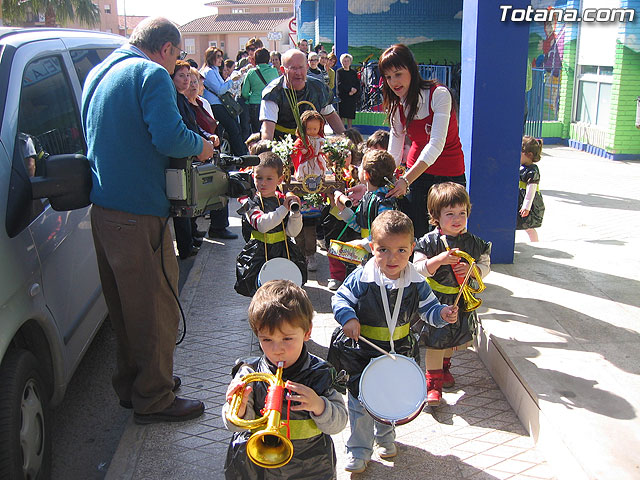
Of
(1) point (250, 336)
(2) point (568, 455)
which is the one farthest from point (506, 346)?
(1) point (250, 336)

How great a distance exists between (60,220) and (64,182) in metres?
0.44

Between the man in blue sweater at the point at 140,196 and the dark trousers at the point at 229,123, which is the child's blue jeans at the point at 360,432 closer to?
the man in blue sweater at the point at 140,196

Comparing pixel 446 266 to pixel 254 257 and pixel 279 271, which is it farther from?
pixel 254 257

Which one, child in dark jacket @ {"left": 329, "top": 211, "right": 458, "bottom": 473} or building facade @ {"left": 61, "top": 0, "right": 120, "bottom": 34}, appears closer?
child in dark jacket @ {"left": 329, "top": 211, "right": 458, "bottom": 473}

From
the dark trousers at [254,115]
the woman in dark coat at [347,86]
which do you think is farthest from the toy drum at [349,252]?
the woman in dark coat at [347,86]

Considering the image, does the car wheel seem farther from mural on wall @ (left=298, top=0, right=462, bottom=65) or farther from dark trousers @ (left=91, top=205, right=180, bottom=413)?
mural on wall @ (left=298, top=0, right=462, bottom=65)

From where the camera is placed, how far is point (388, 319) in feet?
10.1

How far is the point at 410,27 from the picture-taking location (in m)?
23.6

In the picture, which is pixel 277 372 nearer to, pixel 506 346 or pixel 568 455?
pixel 568 455

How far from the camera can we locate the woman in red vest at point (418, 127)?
4227mm

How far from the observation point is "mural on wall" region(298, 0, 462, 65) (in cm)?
2330

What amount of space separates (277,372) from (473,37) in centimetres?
390

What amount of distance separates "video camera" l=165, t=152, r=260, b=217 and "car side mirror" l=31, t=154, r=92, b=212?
409 millimetres

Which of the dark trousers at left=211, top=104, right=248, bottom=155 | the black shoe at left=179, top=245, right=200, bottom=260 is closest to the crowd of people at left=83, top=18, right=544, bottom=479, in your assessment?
the black shoe at left=179, top=245, right=200, bottom=260
